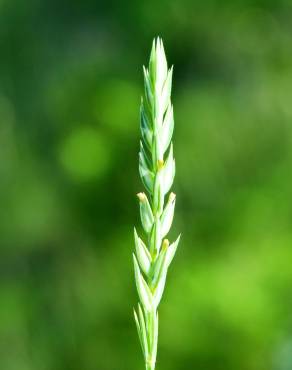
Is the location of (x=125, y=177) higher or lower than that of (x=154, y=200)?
lower

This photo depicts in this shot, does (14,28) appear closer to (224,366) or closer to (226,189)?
(226,189)

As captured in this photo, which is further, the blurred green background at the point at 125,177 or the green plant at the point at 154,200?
the blurred green background at the point at 125,177

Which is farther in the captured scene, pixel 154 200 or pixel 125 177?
pixel 125 177

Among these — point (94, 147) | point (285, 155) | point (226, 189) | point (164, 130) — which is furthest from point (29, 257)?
point (164, 130)

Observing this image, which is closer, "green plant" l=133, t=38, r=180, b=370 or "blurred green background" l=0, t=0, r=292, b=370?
"green plant" l=133, t=38, r=180, b=370
